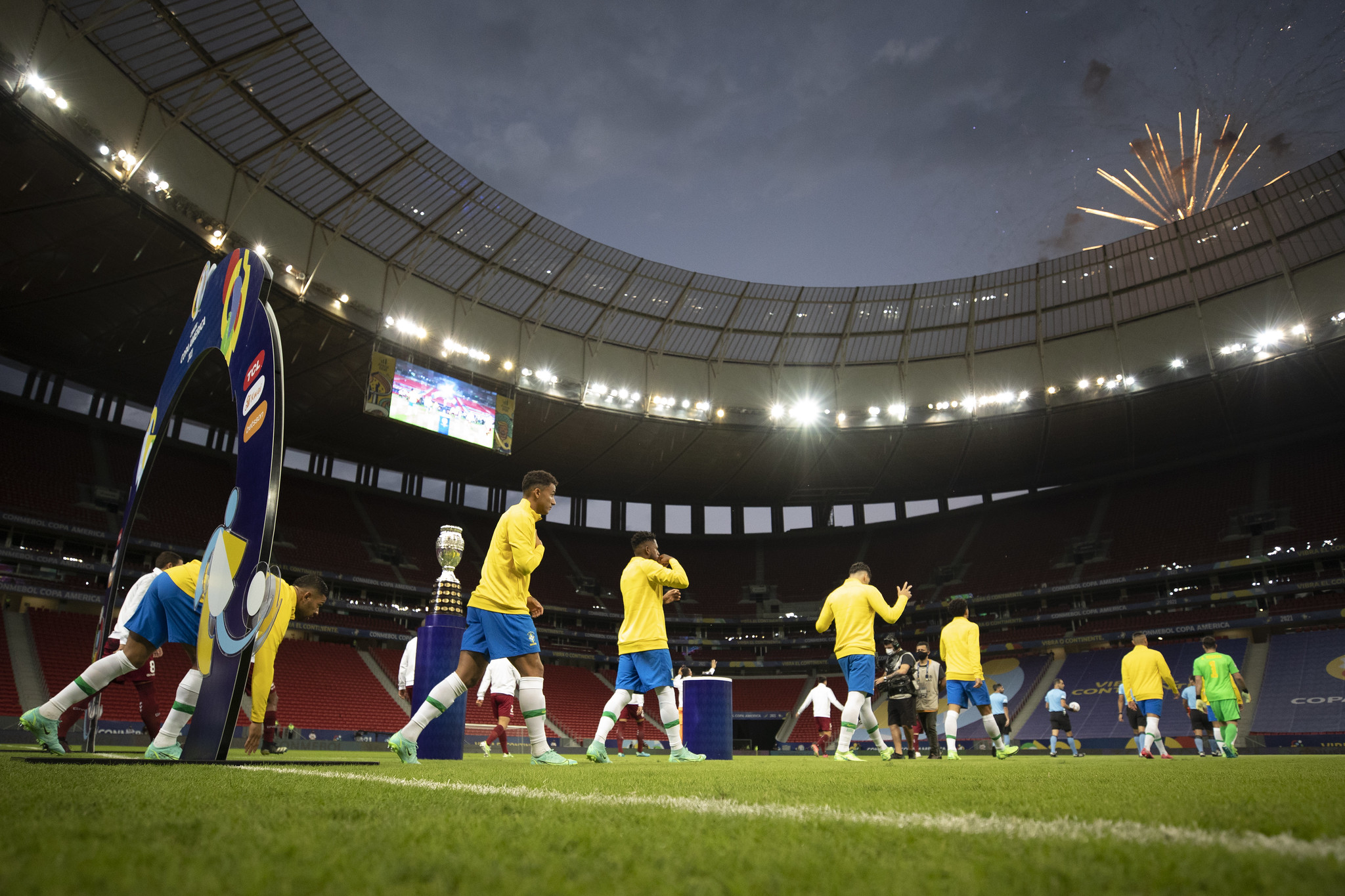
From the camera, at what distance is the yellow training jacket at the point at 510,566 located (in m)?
5.49

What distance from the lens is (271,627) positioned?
20.6 feet

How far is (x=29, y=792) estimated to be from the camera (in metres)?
2.34

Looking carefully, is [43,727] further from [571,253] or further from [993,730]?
[571,253]

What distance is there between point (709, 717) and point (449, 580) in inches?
149

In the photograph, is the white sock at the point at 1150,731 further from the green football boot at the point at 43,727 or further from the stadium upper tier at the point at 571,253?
the stadium upper tier at the point at 571,253

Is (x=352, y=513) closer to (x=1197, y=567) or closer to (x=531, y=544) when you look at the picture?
(x=531, y=544)

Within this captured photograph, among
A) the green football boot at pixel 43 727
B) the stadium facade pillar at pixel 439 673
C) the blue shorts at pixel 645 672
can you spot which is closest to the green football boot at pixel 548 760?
the blue shorts at pixel 645 672

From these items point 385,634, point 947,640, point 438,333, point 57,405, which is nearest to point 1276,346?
point 947,640

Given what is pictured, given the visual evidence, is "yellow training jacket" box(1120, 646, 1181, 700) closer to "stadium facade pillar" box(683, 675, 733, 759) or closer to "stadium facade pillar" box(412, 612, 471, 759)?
"stadium facade pillar" box(683, 675, 733, 759)

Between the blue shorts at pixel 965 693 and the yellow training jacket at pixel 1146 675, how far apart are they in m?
2.55

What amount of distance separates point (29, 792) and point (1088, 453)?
36.5m

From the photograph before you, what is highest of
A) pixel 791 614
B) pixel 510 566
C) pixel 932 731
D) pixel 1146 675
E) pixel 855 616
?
pixel 791 614

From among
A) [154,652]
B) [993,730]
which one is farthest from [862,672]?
[154,652]

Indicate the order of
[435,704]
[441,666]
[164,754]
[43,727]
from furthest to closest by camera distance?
1. [441,666]
2. [435,704]
3. [43,727]
4. [164,754]
